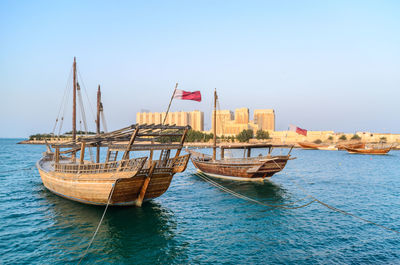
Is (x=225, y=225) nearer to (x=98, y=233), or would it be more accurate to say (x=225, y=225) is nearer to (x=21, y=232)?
(x=98, y=233)

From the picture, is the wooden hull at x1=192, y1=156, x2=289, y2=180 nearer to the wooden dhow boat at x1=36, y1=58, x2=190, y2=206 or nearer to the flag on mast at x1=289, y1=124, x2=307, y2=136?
the flag on mast at x1=289, y1=124, x2=307, y2=136

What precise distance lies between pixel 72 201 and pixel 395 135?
167 m

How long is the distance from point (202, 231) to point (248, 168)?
1463cm

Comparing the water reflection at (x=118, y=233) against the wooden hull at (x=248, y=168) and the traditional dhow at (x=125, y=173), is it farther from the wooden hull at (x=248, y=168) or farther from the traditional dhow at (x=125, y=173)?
the wooden hull at (x=248, y=168)

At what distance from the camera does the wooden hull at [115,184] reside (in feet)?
47.8

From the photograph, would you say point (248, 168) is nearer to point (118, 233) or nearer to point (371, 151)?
point (118, 233)

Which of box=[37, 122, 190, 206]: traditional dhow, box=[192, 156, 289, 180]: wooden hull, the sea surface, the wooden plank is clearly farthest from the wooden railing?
box=[192, 156, 289, 180]: wooden hull

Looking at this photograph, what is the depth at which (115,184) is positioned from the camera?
1436 centimetres

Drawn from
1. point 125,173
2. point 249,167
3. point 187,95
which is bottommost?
point 249,167

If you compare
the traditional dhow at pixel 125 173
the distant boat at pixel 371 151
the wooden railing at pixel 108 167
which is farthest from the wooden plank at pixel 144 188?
the distant boat at pixel 371 151

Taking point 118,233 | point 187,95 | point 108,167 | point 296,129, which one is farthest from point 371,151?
point 118,233

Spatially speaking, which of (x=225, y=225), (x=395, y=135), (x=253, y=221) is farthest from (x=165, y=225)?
(x=395, y=135)

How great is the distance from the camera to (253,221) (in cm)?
1458

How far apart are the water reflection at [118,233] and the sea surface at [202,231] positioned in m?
0.04
